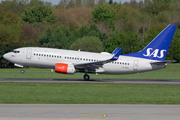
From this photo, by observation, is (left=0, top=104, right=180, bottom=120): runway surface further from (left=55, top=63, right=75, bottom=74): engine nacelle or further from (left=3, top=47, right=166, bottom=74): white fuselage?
(left=3, top=47, right=166, bottom=74): white fuselage

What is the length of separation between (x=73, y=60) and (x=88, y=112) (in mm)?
25138

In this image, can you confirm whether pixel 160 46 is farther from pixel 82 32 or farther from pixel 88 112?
pixel 82 32

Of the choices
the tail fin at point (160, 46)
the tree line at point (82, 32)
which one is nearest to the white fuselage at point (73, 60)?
the tail fin at point (160, 46)

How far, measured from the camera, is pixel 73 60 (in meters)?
45.1

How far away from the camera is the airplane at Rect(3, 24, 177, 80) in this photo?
147 ft

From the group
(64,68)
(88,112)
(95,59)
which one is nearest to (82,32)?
(95,59)

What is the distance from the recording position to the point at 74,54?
4556cm

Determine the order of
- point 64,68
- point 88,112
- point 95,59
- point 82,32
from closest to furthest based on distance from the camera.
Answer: point 88,112
point 64,68
point 95,59
point 82,32

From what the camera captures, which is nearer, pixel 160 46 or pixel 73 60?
pixel 73 60

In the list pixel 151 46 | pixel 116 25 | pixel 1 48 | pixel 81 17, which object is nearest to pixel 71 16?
pixel 81 17

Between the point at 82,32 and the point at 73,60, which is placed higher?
the point at 82,32

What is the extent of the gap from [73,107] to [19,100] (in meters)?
5.95

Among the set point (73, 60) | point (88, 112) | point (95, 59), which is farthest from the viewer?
point (95, 59)

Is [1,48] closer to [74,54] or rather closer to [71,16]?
[74,54]
